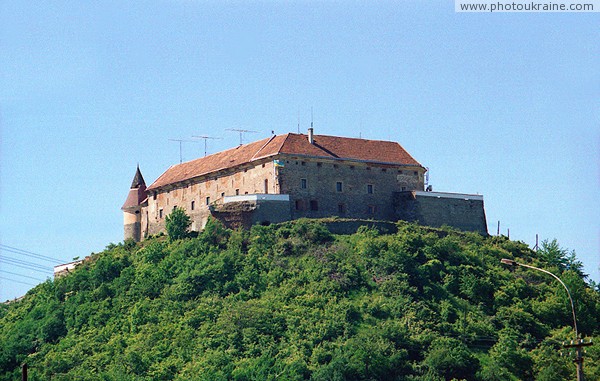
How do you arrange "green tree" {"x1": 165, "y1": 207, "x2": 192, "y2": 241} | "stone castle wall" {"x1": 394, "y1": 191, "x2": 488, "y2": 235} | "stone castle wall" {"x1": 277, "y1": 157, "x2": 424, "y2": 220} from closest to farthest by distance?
"stone castle wall" {"x1": 277, "y1": 157, "x2": 424, "y2": 220}
"green tree" {"x1": 165, "y1": 207, "x2": 192, "y2": 241}
"stone castle wall" {"x1": 394, "y1": 191, "x2": 488, "y2": 235}

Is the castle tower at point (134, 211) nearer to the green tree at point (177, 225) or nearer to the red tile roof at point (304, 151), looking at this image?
the red tile roof at point (304, 151)

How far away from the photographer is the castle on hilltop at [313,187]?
79750mm

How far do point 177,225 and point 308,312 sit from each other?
15171 mm

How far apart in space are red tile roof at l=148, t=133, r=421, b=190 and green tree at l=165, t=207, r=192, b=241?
496 centimetres

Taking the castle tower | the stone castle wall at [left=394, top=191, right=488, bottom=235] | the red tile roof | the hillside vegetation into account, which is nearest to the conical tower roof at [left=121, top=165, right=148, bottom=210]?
the castle tower

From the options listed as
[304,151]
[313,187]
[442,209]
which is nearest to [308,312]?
[313,187]

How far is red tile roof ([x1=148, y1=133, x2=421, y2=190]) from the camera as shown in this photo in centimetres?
8138

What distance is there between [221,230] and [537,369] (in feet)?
78.6

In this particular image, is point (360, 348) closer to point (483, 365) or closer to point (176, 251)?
point (483, 365)

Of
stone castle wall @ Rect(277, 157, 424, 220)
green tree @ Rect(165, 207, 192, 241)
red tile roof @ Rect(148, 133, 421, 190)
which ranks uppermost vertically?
red tile roof @ Rect(148, 133, 421, 190)

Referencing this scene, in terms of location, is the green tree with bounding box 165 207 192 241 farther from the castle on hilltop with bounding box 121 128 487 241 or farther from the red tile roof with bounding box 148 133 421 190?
the red tile roof with bounding box 148 133 421 190

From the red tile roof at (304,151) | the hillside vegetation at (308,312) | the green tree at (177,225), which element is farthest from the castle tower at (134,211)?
the green tree at (177,225)

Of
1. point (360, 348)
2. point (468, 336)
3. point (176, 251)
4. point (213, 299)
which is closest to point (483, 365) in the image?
point (468, 336)

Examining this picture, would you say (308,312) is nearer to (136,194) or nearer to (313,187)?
(313,187)
